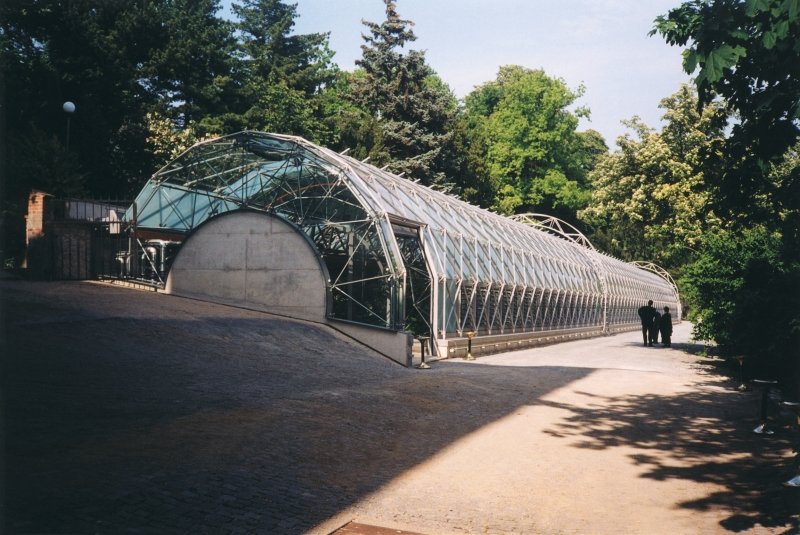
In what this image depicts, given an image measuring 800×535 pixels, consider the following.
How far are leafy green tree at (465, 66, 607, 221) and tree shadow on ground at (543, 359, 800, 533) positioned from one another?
184ft

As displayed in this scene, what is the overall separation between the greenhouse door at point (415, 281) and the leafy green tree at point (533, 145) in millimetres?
45707

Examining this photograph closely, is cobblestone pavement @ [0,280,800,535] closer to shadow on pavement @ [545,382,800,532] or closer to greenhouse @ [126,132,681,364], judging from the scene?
shadow on pavement @ [545,382,800,532]

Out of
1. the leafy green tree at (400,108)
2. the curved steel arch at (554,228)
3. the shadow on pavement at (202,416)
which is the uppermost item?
the leafy green tree at (400,108)

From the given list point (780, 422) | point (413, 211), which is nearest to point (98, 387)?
point (780, 422)

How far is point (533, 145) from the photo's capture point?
242 feet

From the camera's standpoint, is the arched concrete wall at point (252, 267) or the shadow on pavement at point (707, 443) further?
the arched concrete wall at point (252, 267)

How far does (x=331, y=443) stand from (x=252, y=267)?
15958 millimetres

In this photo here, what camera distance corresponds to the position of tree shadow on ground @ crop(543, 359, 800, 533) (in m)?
8.63

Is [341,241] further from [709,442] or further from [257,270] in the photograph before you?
[709,442]

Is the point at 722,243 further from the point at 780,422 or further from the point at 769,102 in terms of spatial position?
the point at 769,102

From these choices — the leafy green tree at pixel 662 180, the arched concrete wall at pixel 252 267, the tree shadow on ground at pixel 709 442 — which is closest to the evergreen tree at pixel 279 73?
the leafy green tree at pixel 662 180

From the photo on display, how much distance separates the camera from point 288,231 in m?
25.1

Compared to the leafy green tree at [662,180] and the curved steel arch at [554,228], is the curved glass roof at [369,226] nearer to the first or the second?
the leafy green tree at [662,180]

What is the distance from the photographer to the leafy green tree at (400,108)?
185ft
